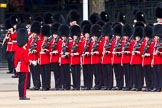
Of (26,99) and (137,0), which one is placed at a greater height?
(137,0)

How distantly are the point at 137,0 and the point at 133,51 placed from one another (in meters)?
9.65

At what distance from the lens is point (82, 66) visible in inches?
843

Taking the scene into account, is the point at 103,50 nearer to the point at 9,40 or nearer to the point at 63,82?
the point at 63,82

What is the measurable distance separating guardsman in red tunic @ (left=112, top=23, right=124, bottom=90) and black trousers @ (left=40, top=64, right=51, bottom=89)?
163cm

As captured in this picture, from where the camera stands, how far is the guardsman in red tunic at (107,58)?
2105 centimetres

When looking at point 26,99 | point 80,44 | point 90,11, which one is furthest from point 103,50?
point 90,11

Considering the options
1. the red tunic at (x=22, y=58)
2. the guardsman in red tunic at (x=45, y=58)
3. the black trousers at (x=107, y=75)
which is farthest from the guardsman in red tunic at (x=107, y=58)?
the red tunic at (x=22, y=58)

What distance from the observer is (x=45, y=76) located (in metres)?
21.3

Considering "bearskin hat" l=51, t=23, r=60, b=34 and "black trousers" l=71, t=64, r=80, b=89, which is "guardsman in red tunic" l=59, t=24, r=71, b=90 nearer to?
"black trousers" l=71, t=64, r=80, b=89

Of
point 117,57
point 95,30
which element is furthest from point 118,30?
point 117,57

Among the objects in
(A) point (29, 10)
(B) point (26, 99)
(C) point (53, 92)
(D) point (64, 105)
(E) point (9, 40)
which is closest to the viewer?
(D) point (64, 105)

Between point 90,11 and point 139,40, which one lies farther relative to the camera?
point 90,11

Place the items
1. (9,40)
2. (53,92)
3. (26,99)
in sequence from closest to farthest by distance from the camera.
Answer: (26,99) → (53,92) → (9,40)

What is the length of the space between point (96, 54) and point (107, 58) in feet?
0.94
